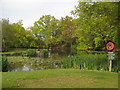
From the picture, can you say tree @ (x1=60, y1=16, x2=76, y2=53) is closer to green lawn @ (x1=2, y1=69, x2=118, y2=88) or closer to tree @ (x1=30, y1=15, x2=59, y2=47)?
tree @ (x1=30, y1=15, x2=59, y2=47)

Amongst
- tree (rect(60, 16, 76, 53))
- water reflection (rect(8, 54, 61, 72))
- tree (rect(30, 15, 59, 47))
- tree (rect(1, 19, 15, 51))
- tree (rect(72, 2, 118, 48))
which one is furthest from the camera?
tree (rect(30, 15, 59, 47))

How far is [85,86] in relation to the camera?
5.04 meters

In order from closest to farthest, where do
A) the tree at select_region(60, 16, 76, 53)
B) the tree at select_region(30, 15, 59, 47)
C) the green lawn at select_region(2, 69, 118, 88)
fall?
the green lawn at select_region(2, 69, 118, 88) → the tree at select_region(60, 16, 76, 53) → the tree at select_region(30, 15, 59, 47)

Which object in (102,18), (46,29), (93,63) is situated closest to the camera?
(102,18)

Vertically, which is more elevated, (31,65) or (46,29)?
(46,29)

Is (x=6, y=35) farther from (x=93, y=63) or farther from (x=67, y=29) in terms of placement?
(x=93, y=63)

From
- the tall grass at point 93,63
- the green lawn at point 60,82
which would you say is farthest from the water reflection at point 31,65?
the green lawn at point 60,82

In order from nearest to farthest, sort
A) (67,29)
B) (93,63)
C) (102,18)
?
(102,18), (93,63), (67,29)

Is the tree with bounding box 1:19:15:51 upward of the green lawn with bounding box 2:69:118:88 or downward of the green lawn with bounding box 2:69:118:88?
upward

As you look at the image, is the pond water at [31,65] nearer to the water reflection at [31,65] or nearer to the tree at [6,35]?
the water reflection at [31,65]

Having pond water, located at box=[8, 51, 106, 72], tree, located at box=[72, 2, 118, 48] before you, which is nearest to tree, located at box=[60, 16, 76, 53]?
pond water, located at box=[8, 51, 106, 72]

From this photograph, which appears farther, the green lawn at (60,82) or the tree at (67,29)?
the tree at (67,29)

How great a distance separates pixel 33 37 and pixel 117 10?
3487 centimetres

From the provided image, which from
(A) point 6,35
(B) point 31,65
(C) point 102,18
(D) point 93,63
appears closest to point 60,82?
(D) point 93,63
